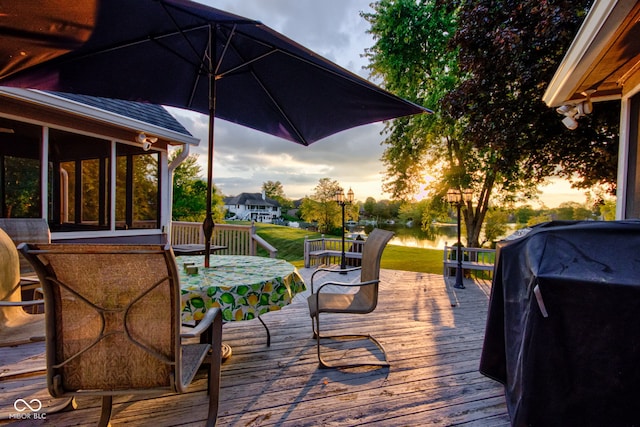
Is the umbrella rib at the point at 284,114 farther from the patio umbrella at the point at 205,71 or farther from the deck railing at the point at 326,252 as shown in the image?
the deck railing at the point at 326,252

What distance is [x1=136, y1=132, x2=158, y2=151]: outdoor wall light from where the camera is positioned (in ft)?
15.7

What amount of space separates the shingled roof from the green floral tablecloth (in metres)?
3.43

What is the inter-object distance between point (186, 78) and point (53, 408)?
2.56m

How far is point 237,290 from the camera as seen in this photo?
5.62ft

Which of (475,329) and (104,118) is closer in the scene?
(475,329)

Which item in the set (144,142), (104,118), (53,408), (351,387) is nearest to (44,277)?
(53,408)

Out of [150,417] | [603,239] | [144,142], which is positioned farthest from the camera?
[144,142]

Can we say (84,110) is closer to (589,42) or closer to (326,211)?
(589,42)

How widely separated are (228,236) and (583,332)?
594cm

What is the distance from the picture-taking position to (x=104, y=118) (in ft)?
13.8

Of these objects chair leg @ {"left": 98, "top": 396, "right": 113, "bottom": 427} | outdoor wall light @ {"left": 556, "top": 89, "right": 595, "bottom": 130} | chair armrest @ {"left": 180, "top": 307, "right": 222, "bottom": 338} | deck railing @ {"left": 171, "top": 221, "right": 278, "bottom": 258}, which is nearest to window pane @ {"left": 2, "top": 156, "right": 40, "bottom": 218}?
deck railing @ {"left": 171, "top": 221, "right": 278, "bottom": 258}

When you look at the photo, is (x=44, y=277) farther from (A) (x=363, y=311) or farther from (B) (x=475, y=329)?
(B) (x=475, y=329)

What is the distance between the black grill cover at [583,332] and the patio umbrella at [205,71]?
1.47 metres

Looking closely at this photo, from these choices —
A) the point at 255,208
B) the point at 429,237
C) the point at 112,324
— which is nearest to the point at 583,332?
the point at 112,324
